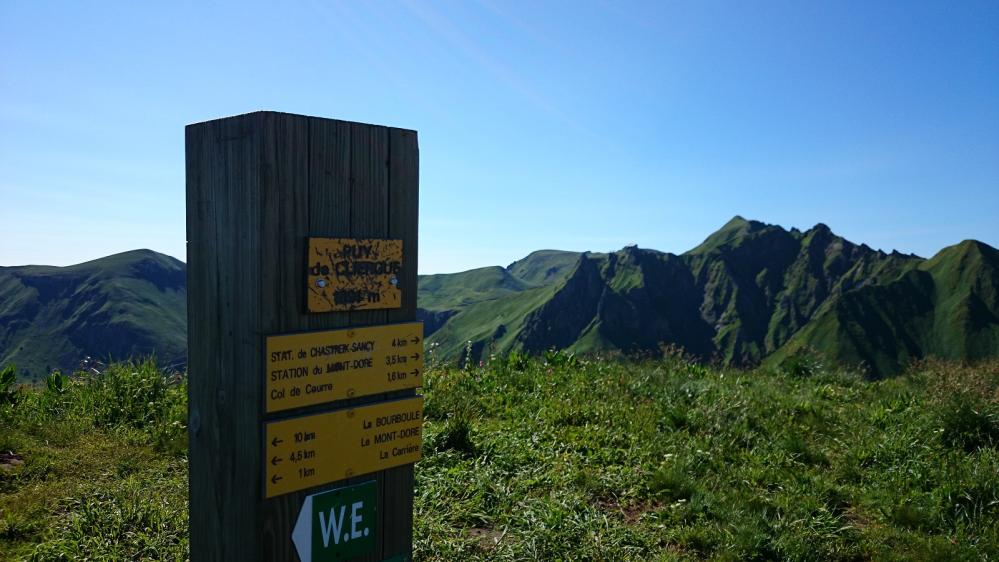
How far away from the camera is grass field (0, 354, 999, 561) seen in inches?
185

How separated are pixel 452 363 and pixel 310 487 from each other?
7.27 meters

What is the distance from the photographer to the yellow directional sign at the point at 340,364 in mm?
2721

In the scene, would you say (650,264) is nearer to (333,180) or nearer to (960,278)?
(960,278)

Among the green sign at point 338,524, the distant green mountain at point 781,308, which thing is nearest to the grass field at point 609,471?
the green sign at point 338,524

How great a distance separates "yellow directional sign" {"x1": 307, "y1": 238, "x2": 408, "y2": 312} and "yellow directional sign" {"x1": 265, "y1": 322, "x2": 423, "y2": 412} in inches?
5.0

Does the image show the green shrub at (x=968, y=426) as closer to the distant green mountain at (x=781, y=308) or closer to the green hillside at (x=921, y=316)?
the green hillside at (x=921, y=316)

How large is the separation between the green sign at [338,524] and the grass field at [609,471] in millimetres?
1584

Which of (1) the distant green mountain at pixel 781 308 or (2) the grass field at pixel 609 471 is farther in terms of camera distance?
(1) the distant green mountain at pixel 781 308

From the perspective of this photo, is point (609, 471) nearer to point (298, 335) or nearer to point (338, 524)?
point (338, 524)

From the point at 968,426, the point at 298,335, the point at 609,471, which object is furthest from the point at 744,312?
the point at 298,335

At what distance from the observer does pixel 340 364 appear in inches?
115

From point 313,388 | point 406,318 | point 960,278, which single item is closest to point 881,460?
point 406,318

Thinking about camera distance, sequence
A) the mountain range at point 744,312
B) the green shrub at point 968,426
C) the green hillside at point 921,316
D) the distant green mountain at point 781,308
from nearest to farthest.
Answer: the green shrub at point 968,426
the green hillside at point 921,316
the distant green mountain at point 781,308
the mountain range at point 744,312

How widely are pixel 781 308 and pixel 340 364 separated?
202 metres
